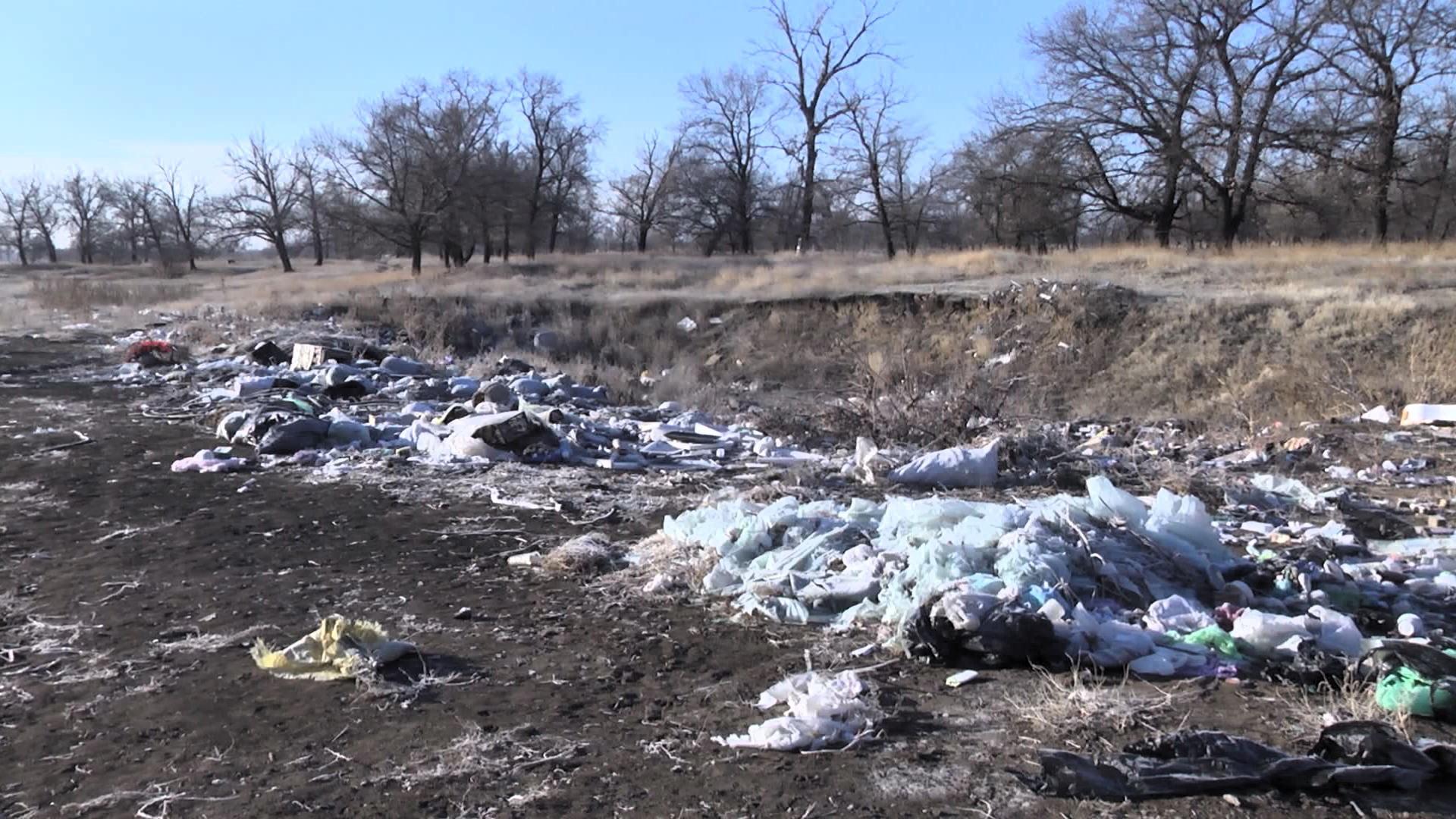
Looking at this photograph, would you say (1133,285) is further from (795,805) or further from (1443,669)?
(795,805)

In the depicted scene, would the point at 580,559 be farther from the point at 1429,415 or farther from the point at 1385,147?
the point at 1385,147

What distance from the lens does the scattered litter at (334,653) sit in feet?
13.0

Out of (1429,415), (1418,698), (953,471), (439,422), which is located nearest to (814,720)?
(1418,698)

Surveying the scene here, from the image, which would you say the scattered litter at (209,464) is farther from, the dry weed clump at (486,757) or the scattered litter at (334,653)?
the dry weed clump at (486,757)

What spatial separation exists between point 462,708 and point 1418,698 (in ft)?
10.6

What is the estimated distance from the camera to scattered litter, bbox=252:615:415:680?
156 inches

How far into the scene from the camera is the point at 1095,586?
14.3 feet

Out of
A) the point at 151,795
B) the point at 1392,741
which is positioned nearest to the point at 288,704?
the point at 151,795

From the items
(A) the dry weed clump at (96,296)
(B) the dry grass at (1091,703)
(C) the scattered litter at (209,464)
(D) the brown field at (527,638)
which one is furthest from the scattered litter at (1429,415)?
(A) the dry weed clump at (96,296)

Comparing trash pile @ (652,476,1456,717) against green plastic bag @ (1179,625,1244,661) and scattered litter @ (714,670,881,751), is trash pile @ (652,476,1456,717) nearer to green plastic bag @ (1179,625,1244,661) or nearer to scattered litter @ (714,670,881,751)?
green plastic bag @ (1179,625,1244,661)

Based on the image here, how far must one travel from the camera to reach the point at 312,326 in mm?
18641

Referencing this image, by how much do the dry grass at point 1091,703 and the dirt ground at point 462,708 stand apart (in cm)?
1

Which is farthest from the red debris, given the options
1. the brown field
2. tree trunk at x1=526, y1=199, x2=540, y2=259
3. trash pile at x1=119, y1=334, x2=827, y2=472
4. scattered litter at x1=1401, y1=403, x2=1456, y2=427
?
tree trunk at x1=526, y1=199, x2=540, y2=259

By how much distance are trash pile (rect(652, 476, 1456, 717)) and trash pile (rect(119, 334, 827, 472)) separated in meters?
2.92
